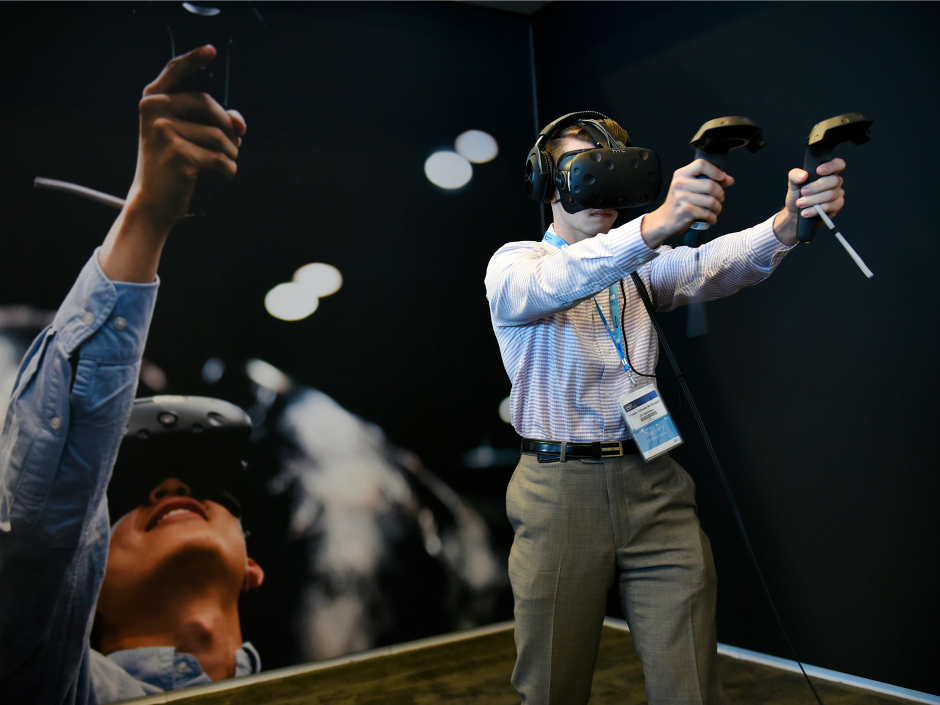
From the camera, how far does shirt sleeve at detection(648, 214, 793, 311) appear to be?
144 cm

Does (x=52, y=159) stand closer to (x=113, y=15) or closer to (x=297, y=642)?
(x=113, y=15)

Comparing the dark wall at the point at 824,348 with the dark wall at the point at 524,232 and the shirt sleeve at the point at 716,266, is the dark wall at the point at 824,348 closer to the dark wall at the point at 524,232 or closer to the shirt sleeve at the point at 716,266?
the dark wall at the point at 524,232

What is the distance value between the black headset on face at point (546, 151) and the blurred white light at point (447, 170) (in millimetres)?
1674

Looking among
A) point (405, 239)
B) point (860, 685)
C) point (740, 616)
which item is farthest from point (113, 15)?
point (860, 685)

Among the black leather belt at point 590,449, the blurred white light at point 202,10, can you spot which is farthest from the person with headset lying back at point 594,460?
the blurred white light at point 202,10

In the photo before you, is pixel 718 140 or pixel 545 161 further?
pixel 545 161

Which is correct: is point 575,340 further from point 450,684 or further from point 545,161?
point 450,684

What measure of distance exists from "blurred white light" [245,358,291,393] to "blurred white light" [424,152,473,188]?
42.3 inches

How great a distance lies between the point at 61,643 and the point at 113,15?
7.13ft

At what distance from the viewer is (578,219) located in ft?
4.98

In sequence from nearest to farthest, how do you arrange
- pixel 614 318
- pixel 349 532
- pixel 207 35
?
pixel 614 318
pixel 207 35
pixel 349 532

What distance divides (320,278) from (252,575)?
45.7 inches

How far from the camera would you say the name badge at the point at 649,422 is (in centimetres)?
137

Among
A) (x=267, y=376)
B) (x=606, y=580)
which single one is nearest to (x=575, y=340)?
(x=606, y=580)
